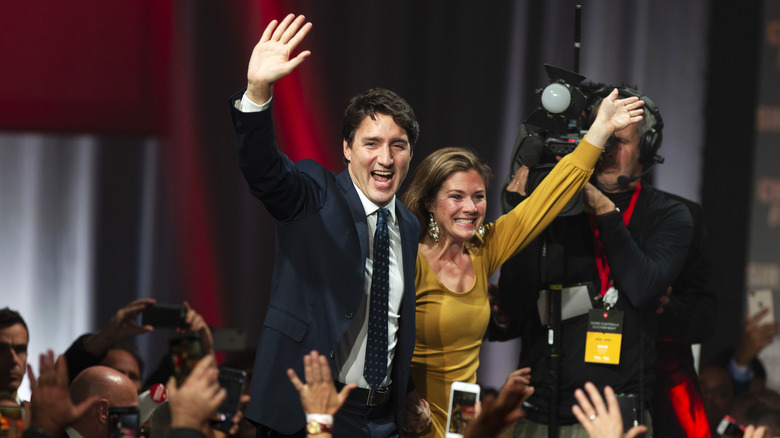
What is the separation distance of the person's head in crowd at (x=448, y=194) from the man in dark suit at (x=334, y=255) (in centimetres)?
37

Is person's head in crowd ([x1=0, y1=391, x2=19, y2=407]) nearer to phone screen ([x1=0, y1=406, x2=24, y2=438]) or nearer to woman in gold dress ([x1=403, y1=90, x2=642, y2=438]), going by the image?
phone screen ([x1=0, y1=406, x2=24, y2=438])

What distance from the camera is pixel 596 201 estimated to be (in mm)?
3350

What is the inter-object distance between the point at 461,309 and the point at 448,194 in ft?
1.34

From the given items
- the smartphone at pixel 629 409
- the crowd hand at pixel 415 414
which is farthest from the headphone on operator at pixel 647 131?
the crowd hand at pixel 415 414

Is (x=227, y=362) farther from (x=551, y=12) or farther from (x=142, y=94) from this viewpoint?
(x=551, y=12)

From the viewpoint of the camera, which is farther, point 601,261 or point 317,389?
point 601,261

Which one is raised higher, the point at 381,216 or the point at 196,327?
the point at 381,216

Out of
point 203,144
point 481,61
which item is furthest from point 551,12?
point 203,144

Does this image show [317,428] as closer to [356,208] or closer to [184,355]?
[184,355]

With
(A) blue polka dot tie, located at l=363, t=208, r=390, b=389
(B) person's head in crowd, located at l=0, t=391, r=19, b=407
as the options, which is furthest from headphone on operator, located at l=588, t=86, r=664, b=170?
(B) person's head in crowd, located at l=0, t=391, r=19, b=407

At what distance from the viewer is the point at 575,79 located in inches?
131

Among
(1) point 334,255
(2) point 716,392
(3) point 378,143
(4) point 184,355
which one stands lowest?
(2) point 716,392

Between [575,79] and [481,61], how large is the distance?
2242 millimetres

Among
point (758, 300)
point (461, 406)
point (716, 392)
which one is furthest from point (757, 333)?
point (461, 406)
